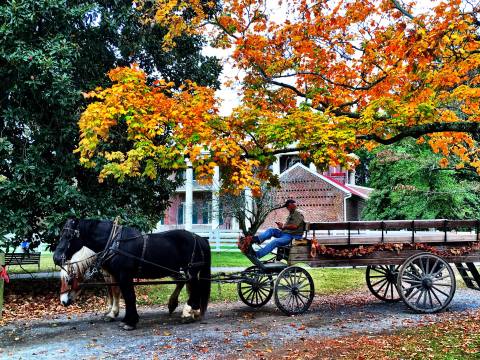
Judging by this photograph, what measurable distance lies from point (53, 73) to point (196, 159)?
4.74 m

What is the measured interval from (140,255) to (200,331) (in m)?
1.82

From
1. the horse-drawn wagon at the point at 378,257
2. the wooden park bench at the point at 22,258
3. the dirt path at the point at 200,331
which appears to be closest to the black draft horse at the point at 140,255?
the dirt path at the point at 200,331

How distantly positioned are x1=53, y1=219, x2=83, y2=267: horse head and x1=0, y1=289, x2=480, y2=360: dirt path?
4.59ft

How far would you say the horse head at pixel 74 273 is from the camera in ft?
27.3

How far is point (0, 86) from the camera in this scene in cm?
1182

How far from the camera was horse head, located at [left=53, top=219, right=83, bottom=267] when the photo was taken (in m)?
8.36

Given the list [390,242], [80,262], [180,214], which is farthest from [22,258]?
[180,214]

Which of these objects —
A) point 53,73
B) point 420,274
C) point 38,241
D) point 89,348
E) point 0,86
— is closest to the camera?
point 89,348

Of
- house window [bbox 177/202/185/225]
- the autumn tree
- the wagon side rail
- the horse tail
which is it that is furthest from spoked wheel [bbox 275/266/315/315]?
house window [bbox 177/202/185/225]

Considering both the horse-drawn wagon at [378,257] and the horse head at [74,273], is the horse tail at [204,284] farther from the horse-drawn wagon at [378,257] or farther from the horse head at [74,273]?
the horse head at [74,273]

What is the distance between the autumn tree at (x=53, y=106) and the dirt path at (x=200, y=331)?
2.75 m

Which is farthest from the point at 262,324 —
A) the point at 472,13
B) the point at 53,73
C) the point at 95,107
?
the point at 53,73

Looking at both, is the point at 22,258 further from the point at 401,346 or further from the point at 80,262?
the point at 401,346

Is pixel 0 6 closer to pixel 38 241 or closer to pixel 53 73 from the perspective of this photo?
pixel 53 73
